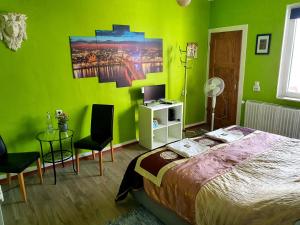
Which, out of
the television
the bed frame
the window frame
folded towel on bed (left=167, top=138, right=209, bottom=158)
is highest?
the window frame

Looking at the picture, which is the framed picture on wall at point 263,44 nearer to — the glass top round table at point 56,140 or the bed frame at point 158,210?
the bed frame at point 158,210

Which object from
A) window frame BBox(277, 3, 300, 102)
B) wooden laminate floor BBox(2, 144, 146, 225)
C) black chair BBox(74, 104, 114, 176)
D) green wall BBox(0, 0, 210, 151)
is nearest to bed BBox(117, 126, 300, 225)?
wooden laminate floor BBox(2, 144, 146, 225)

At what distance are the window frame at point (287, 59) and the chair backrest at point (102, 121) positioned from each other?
2707 mm

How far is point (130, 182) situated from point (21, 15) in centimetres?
233

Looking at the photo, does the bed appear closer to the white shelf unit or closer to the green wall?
the white shelf unit

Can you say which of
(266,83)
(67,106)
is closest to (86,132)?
(67,106)

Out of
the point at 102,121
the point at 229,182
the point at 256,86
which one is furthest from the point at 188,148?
the point at 256,86

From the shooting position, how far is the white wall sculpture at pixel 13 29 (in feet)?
8.49

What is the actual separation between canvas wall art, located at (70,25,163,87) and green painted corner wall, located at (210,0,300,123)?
146cm

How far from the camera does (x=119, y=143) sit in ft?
12.6

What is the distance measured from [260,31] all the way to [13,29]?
141 inches

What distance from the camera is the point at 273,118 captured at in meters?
3.52

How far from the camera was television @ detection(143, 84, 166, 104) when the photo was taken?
377 centimetres

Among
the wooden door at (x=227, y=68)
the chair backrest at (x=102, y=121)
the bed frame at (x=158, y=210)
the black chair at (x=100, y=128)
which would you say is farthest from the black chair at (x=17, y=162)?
the wooden door at (x=227, y=68)
